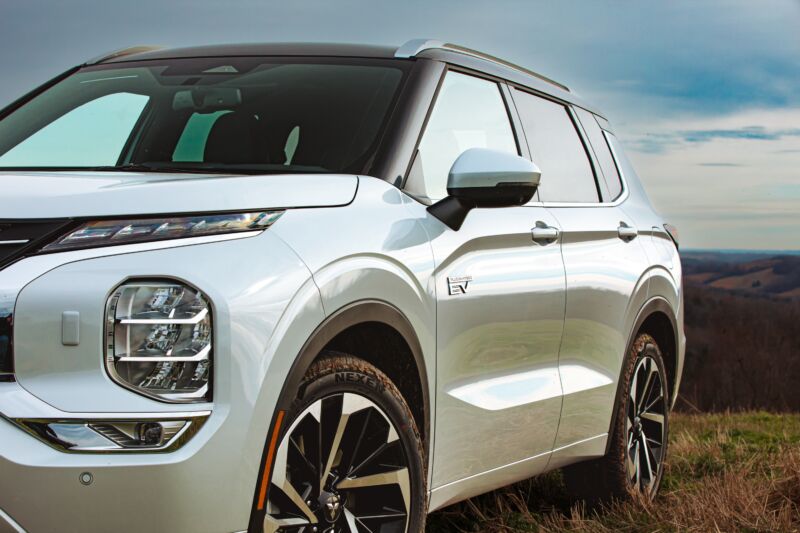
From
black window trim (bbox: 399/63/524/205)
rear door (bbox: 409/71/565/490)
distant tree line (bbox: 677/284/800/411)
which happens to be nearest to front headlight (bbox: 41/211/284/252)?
rear door (bbox: 409/71/565/490)

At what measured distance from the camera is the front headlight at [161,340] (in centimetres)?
274

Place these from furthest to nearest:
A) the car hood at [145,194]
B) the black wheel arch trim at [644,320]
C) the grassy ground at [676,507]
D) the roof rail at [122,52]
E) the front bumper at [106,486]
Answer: the black wheel arch trim at [644,320] < the roof rail at [122,52] < the grassy ground at [676,507] < the car hood at [145,194] < the front bumper at [106,486]

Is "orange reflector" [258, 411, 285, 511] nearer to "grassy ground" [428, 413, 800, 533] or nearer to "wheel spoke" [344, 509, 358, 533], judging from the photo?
"wheel spoke" [344, 509, 358, 533]

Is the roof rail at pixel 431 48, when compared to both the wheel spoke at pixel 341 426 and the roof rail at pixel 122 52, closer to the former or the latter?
the roof rail at pixel 122 52

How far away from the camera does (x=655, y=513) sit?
203 inches

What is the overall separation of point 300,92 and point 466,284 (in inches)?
39.7

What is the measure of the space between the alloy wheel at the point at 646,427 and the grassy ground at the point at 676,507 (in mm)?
171

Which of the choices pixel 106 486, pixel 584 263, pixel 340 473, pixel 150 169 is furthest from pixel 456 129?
pixel 106 486

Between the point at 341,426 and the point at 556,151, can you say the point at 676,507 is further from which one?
the point at 341,426

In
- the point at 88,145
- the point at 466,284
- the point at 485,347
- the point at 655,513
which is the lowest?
the point at 655,513

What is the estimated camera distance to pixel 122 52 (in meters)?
5.13

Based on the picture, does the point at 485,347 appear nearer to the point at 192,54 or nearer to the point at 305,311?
the point at 305,311

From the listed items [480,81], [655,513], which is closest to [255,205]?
[480,81]

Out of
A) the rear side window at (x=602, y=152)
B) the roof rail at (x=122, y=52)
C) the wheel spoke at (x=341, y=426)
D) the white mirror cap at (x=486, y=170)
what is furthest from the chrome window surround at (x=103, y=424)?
the rear side window at (x=602, y=152)
